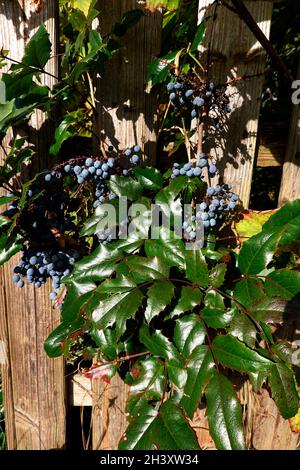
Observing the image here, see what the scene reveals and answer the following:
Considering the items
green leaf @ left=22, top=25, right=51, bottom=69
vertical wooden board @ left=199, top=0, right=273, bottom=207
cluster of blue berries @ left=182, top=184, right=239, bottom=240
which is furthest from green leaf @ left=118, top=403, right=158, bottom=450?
green leaf @ left=22, top=25, right=51, bottom=69

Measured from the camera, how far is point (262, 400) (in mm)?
1584

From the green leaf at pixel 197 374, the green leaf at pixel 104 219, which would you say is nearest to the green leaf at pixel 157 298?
the green leaf at pixel 197 374

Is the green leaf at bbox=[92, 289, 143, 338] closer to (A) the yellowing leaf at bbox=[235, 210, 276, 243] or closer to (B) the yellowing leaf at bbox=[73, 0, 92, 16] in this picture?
(A) the yellowing leaf at bbox=[235, 210, 276, 243]

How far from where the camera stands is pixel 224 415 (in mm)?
917

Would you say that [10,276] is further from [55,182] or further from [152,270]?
[152,270]

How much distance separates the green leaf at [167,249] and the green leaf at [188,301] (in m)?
0.07

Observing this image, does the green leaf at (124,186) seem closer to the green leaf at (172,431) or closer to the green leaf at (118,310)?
the green leaf at (118,310)

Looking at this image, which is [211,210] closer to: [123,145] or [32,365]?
[123,145]

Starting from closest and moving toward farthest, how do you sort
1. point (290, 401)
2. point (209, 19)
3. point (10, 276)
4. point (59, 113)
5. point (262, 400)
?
point (290, 401) < point (209, 19) < point (59, 113) < point (10, 276) < point (262, 400)

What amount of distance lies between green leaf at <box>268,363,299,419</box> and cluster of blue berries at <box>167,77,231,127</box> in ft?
2.21

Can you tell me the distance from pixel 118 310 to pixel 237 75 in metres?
0.73

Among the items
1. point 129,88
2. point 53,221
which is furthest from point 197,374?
point 129,88
